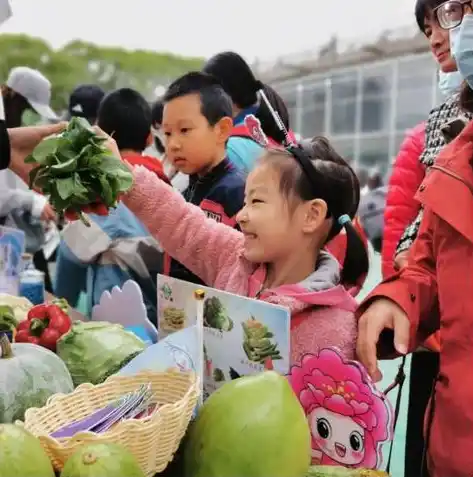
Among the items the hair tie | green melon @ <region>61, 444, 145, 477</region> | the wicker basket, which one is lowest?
the wicker basket

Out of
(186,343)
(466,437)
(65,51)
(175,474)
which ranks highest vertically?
(186,343)

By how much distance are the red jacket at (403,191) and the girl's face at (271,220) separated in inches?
34.6

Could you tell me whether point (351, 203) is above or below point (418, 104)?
above

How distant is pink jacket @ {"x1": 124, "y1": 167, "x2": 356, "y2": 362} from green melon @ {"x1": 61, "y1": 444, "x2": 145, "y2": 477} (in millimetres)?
532

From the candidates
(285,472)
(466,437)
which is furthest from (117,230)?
(285,472)

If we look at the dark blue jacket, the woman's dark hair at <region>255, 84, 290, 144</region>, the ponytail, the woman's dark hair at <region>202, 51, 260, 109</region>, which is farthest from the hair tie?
the woman's dark hair at <region>202, 51, 260, 109</region>

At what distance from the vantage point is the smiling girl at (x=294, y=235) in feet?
3.93

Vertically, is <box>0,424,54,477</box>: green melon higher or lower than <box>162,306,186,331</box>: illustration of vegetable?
higher

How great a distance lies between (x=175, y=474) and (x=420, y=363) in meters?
1.18

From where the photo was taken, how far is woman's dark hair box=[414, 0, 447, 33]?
1.88 m

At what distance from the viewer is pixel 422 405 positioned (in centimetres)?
193

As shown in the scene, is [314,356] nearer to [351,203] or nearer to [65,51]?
[351,203]

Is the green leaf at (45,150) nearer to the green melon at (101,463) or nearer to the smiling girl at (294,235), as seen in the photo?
the smiling girl at (294,235)

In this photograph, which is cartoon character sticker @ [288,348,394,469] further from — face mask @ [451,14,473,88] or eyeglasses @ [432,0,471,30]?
eyeglasses @ [432,0,471,30]
